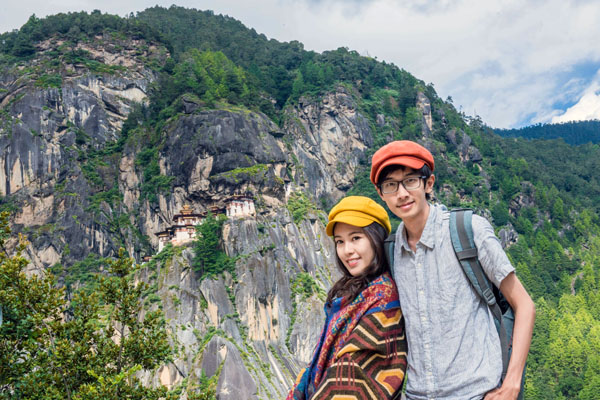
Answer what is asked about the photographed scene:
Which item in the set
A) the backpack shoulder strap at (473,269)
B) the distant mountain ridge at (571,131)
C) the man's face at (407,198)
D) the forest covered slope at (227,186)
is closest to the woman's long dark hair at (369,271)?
the man's face at (407,198)

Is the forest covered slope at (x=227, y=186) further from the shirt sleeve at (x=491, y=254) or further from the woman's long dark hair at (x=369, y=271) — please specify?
the shirt sleeve at (x=491, y=254)

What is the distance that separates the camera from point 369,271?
272 centimetres

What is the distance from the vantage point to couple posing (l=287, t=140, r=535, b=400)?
91.9 inches

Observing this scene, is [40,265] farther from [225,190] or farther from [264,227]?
[264,227]

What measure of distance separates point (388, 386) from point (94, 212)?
49.6 metres

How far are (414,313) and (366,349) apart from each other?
0.34 metres

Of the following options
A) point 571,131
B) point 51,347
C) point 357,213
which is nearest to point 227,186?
point 51,347

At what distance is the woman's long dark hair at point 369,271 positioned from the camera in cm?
266

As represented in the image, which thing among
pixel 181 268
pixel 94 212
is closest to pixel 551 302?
pixel 181 268

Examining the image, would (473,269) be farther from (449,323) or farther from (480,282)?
(449,323)

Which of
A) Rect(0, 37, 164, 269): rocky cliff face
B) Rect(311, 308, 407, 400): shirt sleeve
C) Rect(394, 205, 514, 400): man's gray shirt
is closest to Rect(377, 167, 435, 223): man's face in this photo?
Rect(394, 205, 514, 400): man's gray shirt

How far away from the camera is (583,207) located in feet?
261

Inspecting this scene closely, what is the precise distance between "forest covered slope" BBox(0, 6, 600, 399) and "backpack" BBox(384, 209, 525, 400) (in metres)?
5.49

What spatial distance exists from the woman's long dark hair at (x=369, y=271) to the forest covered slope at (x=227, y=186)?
4775 millimetres
